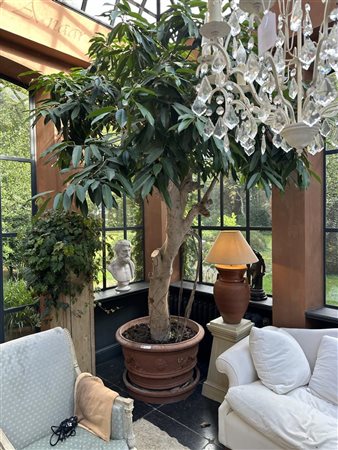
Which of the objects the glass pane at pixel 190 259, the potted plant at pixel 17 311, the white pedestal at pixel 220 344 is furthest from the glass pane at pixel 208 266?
the potted plant at pixel 17 311

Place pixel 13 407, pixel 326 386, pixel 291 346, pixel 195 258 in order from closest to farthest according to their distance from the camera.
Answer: pixel 13 407 < pixel 326 386 < pixel 291 346 < pixel 195 258

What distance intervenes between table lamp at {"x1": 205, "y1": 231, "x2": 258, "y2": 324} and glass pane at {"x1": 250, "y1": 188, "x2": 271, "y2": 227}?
2.20ft

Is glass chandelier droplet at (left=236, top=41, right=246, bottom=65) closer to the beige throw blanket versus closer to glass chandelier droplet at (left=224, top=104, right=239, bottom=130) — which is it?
glass chandelier droplet at (left=224, top=104, right=239, bottom=130)

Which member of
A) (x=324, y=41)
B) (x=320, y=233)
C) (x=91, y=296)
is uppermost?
(x=324, y=41)

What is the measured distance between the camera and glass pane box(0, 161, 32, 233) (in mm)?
2705

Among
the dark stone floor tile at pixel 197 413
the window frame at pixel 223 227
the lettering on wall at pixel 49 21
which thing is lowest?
the dark stone floor tile at pixel 197 413

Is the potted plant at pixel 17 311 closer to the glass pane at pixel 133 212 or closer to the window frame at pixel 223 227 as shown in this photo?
the glass pane at pixel 133 212

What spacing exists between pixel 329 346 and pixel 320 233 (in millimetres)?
967

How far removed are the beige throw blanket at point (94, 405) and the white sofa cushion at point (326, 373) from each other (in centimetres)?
129

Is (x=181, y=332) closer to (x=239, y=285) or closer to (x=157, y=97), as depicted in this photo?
(x=239, y=285)

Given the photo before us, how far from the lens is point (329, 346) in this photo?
208 centimetres

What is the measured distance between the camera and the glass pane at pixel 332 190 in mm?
2650

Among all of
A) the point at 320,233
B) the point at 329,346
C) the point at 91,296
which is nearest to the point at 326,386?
the point at 329,346

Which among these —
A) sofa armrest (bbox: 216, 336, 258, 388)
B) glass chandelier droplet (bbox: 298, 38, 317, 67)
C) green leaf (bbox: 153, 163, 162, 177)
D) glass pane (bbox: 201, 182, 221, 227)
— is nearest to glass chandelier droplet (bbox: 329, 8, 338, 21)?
glass chandelier droplet (bbox: 298, 38, 317, 67)
